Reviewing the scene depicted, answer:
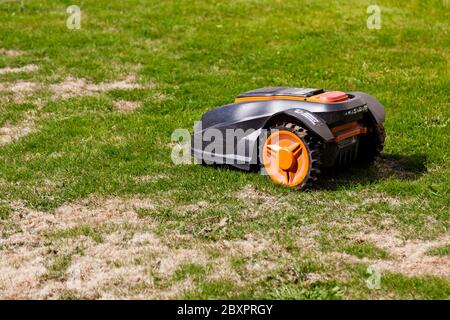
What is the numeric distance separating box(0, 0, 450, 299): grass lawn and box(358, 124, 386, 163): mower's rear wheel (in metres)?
0.22

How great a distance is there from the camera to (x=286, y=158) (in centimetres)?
873

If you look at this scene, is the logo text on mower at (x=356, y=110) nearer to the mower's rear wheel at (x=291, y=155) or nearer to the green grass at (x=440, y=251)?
the mower's rear wheel at (x=291, y=155)

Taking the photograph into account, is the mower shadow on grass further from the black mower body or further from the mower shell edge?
the mower shell edge

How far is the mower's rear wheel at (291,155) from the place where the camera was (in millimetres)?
8562

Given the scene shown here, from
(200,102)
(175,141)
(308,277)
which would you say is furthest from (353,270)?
(200,102)

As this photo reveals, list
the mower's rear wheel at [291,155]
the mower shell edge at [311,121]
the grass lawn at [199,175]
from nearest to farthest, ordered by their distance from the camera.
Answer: the grass lawn at [199,175]
the mower shell edge at [311,121]
the mower's rear wheel at [291,155]

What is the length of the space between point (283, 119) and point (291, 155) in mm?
492

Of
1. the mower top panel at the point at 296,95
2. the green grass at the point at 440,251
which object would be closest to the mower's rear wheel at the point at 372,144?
the mower top panel at the point at 296,95

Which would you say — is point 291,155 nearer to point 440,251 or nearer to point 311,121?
point 311,121

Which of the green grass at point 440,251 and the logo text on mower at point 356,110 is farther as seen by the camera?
the logo text on mower at point 356,110

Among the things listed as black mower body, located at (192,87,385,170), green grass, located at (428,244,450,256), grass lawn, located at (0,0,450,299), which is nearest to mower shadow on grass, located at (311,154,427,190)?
grass lawn, located at (0,0,450,299)

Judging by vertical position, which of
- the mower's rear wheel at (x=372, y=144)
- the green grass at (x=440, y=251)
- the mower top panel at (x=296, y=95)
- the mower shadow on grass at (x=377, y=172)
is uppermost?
the mower top panel at (x=296, y=95)

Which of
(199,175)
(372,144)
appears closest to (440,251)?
(372,144)

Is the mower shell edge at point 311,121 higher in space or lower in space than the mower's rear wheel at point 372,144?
higher
